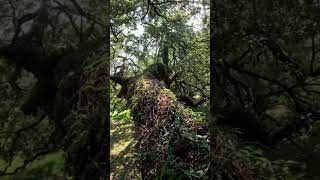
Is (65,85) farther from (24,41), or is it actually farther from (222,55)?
(222,55)

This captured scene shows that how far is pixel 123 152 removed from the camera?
23.8 feet

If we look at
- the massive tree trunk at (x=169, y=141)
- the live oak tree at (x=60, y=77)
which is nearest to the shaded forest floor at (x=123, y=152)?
the massive tree trunk at (x=169, y=141)

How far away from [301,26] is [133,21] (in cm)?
786

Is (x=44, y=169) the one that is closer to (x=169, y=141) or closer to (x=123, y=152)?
(x=169, y=141)

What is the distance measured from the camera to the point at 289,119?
301cm

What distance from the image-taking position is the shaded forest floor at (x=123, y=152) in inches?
237

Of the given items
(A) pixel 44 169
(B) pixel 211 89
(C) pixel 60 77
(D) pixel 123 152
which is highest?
(C) pixel 60 77

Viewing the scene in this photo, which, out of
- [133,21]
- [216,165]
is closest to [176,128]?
[216,165]

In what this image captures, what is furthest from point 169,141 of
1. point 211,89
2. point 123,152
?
point 123,152

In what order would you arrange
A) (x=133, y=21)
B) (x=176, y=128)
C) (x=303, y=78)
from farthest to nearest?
(x=133, y=21)
(x=176, y=128)
(x=303, y=78)

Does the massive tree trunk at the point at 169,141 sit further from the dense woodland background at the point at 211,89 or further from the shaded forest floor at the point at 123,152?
the dense woodland background at the point at 211,89

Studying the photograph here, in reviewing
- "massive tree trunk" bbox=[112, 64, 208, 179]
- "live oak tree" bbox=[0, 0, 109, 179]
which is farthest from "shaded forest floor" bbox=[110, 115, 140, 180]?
"live oak tree" bbox=[0, 0, 109, 179]

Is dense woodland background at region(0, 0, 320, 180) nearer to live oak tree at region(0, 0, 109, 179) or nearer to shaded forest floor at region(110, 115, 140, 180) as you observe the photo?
live oak tree at region(0, 0, 109, 179)

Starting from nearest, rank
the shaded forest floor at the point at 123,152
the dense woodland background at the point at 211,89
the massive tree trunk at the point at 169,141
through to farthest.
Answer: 1. the dense woodland background at the point at 211,89
2. the massive tree trunk at the point at 169,141
3. the shaded forest floor at the point at 123,152
